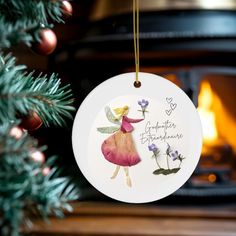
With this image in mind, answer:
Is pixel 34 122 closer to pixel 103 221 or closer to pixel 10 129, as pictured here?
pixel 10 129

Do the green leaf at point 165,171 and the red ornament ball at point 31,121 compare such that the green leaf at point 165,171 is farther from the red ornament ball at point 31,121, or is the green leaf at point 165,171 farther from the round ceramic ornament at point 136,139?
the red ornament ball at point 31,121

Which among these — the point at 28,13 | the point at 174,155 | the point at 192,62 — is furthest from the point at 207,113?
the point at 28,13

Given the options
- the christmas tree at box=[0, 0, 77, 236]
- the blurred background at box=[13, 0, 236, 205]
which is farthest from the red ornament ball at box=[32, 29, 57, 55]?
the blurred background at box=[13, 0, 236, 205]

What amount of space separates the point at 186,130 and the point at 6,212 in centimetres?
22

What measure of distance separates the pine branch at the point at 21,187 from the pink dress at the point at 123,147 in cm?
12

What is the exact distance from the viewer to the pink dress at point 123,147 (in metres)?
0.47

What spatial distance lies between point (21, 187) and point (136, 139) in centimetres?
17

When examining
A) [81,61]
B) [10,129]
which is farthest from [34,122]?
[81,61]

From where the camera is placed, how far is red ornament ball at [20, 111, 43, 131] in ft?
1.38

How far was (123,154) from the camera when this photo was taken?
0.47m

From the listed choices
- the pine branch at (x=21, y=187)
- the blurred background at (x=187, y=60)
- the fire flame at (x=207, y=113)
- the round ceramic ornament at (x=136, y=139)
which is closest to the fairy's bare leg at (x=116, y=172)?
the round ceramic ornament at (x=136, y=139)

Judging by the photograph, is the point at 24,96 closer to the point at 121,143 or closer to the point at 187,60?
the point at 121,143

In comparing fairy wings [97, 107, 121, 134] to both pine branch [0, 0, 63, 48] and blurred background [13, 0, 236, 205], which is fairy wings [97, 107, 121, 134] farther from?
blurred background [13, 0, 236, 205]

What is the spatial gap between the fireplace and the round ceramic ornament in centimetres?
87
